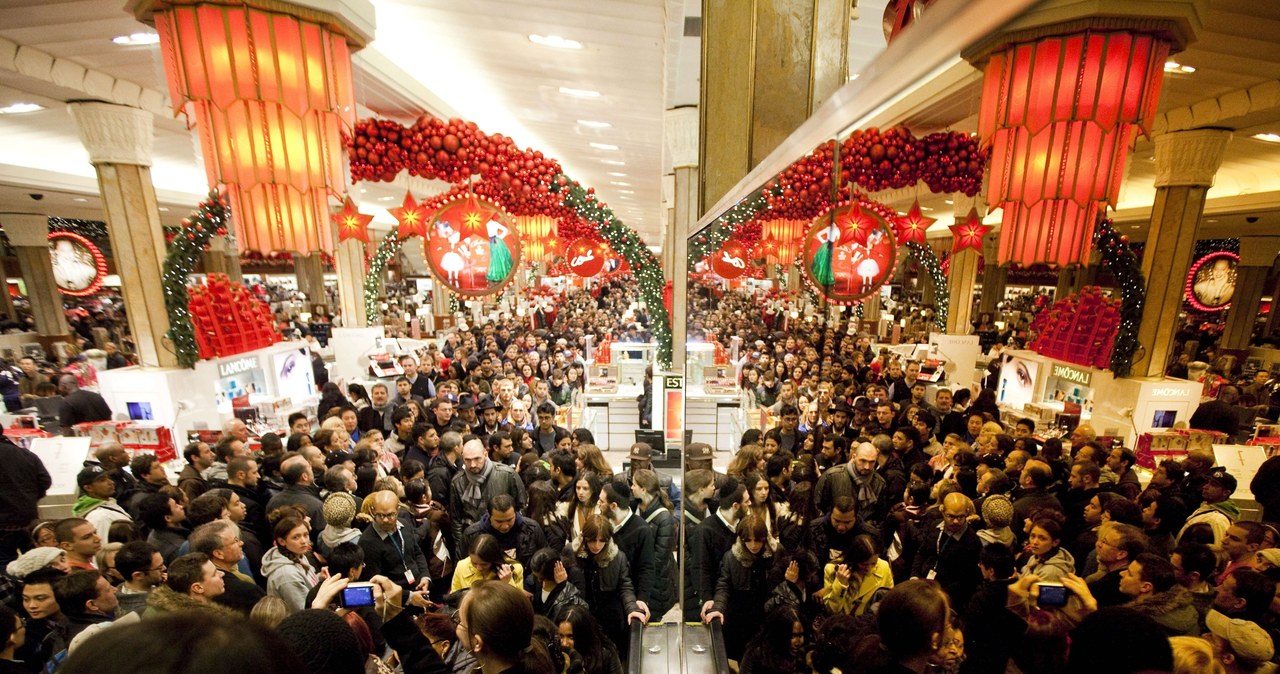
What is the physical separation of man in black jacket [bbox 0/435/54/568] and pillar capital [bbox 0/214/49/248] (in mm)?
12792

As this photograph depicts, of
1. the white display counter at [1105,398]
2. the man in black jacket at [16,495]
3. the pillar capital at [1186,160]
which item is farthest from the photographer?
the white display counter at [1105,398]

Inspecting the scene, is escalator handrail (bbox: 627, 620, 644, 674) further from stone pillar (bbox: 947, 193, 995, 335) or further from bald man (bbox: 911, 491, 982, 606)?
stone pillar (bbox: 947, 193, 995, 335)

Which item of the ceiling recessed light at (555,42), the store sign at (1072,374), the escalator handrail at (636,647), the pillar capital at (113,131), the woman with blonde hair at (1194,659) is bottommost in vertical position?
the escalator handrail at (636,647)

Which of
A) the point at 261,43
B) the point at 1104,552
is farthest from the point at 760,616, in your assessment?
the point at 261,43

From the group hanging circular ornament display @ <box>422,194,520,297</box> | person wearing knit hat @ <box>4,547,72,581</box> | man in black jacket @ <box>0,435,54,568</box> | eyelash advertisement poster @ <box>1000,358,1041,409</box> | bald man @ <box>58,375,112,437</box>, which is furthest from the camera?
eyelash advertisement poster @ <box>1000,358,1041,409</box>

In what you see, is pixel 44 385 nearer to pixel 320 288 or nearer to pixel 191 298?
pixel 191 298

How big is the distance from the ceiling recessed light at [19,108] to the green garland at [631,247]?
235 inches

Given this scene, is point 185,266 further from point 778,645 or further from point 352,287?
point 778,645

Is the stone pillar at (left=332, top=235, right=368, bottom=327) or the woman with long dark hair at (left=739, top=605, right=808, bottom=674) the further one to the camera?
the stone pillar at (left=332, top=235, right=368, bottom=327)

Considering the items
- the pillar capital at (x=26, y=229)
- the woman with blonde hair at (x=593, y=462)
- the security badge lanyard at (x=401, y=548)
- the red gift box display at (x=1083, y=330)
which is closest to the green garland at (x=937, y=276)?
the red gift box display at (x=1083, y=330)

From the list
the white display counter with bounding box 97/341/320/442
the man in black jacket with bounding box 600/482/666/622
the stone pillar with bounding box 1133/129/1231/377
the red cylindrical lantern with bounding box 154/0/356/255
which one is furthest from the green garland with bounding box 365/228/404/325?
the stone pillar with bounding box 1133/129/1231/377

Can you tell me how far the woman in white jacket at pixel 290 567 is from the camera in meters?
2.79

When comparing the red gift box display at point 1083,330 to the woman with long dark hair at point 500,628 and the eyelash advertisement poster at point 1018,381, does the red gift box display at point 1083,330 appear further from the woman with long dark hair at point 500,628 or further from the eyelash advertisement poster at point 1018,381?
the woman with long dark hair at point 500,628

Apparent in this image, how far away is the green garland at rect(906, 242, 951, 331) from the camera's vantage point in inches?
369
